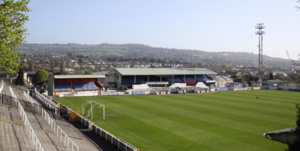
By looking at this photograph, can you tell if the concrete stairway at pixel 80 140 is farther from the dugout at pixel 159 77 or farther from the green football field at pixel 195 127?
the dugout at pixel 159 77

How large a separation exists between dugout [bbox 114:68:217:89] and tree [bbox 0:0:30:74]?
43.6 m

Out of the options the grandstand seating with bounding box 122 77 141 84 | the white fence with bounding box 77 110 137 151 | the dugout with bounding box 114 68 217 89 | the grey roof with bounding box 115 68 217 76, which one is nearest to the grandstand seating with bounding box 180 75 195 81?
the dugout with bounding box 114 68 217 89

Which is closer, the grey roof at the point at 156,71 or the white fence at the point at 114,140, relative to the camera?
the white fence at the point at 114,140

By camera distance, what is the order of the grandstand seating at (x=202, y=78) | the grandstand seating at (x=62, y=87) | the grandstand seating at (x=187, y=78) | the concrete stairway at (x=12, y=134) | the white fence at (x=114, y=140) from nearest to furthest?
the concrete stairway at (x=12, y=134) < the white fence at (x=114, y=140) < the grandstand seating at (x=62, y=87) < the grandstand seating at (x=187, y=78) < the grandstand seating at (x=202, y=78)

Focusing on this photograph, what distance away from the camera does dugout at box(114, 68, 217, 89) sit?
65.2 m

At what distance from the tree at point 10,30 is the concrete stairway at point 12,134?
3944mm

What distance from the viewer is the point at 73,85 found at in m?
56.3

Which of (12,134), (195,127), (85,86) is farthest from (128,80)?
(12,134)

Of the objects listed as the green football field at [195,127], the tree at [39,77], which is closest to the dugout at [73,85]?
the green football field at [195,127]

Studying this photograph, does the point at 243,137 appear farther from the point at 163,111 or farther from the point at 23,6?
the point at 23,6

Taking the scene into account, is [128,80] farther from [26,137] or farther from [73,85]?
[26,137]

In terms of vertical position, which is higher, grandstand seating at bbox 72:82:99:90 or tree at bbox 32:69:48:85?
tree at bbox 32:69:48:85

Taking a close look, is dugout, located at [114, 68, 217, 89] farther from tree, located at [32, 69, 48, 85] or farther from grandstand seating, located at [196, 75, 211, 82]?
tree, located at [32, 69, 48, 85]

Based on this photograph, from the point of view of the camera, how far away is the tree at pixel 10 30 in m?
16.9
